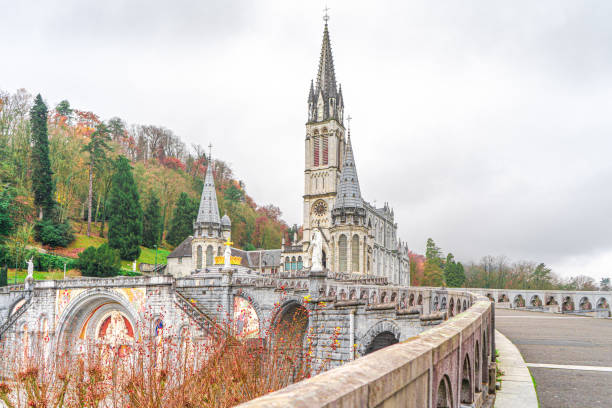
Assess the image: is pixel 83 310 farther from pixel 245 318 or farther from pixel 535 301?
pixel 535 301

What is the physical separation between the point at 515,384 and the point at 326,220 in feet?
189

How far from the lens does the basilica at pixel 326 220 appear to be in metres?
48.1

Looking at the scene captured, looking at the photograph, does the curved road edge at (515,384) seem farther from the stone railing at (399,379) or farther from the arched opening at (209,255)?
the arched opening at (209,255)

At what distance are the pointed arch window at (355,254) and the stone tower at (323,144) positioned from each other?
17085 mm

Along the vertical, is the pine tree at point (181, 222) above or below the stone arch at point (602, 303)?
above

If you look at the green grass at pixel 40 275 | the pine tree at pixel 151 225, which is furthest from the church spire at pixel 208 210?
the pine tree at pixel 151 225

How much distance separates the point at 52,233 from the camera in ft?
166

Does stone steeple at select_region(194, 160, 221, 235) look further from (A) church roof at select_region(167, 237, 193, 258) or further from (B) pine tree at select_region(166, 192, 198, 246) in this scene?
(B) pine tree at select_region(166, 192, 198, 246)

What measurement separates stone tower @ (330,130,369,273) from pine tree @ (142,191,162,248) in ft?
99.3

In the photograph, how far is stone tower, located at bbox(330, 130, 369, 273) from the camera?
153ft

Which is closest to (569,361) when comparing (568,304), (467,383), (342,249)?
(467,383)

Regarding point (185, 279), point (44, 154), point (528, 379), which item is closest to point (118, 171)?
point (44, 154)

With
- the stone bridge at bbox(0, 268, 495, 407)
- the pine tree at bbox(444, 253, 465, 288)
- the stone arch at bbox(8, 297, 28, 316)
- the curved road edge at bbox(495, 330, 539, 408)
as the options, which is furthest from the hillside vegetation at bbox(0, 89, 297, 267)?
the curved road edge at bbox(495, 330, 539, 408)

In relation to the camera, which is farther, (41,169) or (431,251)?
(431,251)
